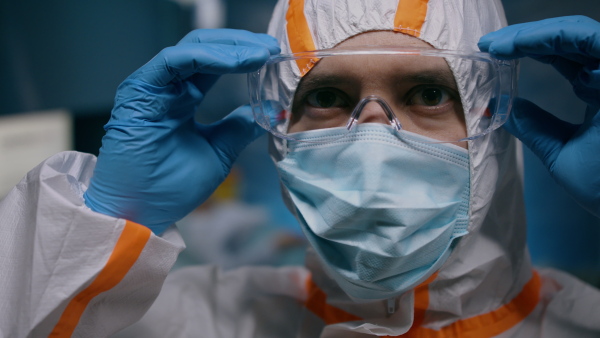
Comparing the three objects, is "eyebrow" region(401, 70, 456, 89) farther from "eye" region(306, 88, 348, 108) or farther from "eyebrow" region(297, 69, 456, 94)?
"eye" region(306, 88, 348, 108)

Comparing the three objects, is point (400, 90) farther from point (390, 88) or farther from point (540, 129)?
point (540, 129)

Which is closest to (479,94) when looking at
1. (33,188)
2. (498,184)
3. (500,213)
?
(498,184)

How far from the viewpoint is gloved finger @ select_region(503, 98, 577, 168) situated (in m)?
1.16

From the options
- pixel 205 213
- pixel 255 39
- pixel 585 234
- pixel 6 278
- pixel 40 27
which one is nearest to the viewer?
pixel 6 278

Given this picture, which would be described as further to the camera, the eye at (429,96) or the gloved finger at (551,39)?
the eye at (429,96)

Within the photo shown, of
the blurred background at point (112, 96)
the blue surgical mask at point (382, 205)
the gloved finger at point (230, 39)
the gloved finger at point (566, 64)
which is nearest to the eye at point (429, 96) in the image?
the blue surgical mask at point (382, 205)

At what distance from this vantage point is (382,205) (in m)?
1.03

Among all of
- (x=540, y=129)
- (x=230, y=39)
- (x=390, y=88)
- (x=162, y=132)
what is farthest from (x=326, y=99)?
(x=540, y=129)

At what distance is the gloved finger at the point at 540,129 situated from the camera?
1163mm

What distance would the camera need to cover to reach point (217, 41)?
1.21 meters

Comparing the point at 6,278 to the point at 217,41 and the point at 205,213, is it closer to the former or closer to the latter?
the point at 217,41

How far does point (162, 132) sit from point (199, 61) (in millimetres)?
204

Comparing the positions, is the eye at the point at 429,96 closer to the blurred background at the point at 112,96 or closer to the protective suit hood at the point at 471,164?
the protective suit hood at the point at 471,164

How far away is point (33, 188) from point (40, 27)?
1575mm
